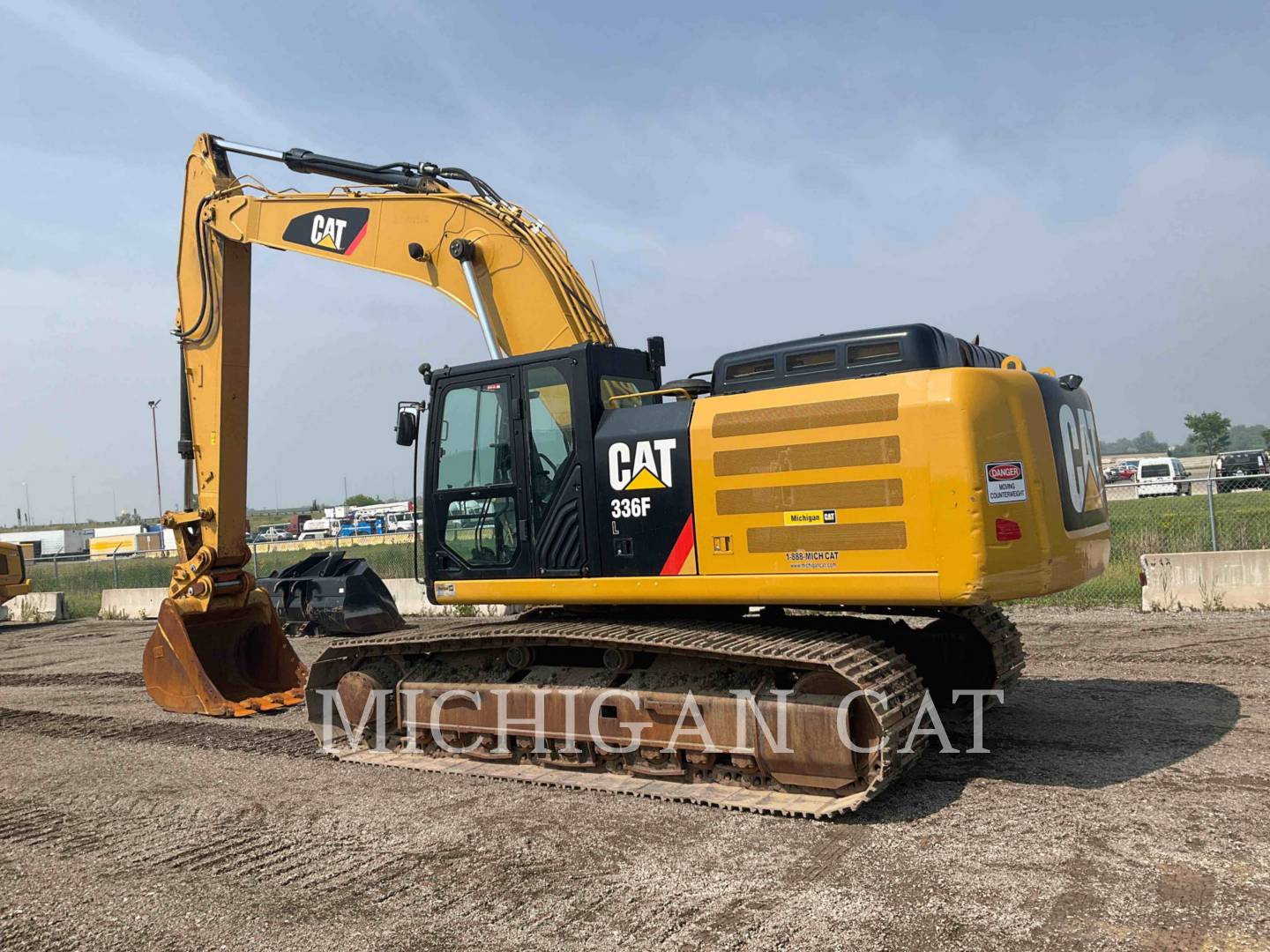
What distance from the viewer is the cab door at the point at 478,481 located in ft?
22.8

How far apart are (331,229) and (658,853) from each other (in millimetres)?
6503

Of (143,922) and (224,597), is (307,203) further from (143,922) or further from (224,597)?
(143,922)

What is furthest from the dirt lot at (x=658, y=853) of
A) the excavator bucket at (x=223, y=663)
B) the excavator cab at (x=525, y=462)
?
the excavator cab at (x=525, y=462)

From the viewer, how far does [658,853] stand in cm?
500

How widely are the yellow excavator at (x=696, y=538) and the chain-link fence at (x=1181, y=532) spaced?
6.74m

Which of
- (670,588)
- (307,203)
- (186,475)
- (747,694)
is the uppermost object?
(307,203)

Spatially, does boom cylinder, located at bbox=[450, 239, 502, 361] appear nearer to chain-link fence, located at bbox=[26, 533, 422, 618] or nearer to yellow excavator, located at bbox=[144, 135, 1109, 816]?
yellow excavator, located at bbox=[144, 135, 1109, 816]

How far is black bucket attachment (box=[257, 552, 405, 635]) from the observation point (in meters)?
14.8

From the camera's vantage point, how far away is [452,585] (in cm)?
727

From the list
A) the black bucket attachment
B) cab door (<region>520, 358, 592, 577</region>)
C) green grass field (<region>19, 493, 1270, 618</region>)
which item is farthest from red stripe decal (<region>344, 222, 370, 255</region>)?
green grass field (<region>19, 493, 1270, 618</region>)

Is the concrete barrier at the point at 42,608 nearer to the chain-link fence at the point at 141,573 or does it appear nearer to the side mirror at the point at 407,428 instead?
the chain-link fence at the point at 141,573

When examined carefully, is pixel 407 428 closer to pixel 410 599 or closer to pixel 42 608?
pixel 410 599

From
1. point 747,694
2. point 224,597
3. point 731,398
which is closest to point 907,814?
point 747,694

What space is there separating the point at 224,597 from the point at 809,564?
6.16 m
